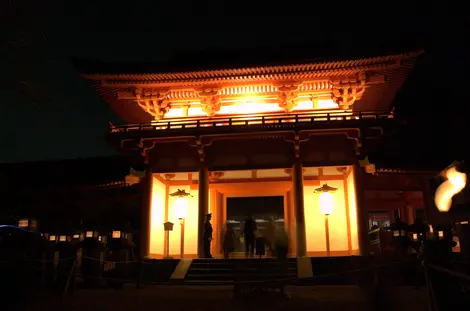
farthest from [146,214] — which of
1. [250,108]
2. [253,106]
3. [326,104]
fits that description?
[326,104]

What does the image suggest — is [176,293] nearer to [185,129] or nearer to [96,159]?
[185,129]

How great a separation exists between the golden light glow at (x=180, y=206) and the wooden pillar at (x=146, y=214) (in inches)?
50.8

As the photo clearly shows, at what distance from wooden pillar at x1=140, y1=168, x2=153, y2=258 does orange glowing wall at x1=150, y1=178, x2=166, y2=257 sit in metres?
0.28

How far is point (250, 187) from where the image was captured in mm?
19312

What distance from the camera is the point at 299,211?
51.7ft

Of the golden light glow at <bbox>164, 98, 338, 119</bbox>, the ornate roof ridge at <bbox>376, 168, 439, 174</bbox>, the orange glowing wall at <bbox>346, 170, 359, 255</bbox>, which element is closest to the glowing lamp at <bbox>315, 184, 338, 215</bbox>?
the orange glowing wall at <bbox>346, 170, 359, 255</bbox>

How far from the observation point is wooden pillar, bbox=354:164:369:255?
15.5 meters

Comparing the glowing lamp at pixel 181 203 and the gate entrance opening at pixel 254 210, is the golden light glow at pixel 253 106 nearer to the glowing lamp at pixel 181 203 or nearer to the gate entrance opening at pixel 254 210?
the glowing lamp at pixel 181 203

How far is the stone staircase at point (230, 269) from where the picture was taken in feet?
42.2

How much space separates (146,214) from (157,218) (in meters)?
1.44

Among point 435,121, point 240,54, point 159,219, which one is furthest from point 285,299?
point 435,121

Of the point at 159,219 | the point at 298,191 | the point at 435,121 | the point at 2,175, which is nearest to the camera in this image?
the point at 298,191

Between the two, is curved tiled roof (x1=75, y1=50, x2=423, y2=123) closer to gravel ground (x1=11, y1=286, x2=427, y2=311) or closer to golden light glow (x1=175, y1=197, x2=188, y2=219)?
golden light glow (x1=175, y1=197, x2=188, y2=219)

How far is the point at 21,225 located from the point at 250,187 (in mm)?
10782
